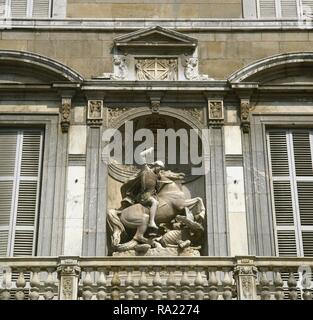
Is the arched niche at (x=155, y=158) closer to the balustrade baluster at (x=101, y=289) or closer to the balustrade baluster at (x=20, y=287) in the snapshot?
the balustrade baluster at (x=101, y=289)

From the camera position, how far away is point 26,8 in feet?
62.7

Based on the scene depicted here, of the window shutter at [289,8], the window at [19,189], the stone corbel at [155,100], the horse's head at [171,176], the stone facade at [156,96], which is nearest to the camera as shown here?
the stone facade at [156,96]

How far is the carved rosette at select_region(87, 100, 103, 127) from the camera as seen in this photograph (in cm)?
1741

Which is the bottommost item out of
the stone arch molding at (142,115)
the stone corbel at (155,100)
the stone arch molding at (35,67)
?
the stone arch molding at (142,115)

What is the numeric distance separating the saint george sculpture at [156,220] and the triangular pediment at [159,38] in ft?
9.37

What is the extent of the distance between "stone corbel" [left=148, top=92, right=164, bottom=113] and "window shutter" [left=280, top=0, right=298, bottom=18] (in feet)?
11.7

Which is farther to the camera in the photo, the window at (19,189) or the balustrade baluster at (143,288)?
the window at (19,189)

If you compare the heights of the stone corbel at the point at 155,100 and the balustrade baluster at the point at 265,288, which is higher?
the stone corbel at the point at 155,100

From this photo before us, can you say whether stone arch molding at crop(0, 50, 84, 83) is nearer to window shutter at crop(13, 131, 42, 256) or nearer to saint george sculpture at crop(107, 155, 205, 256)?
window shutter at crop(13, 131, 42, 256)

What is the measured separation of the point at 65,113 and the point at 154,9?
331 cm

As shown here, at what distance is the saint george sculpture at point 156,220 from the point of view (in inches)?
634

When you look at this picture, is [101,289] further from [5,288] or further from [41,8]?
[41,8]

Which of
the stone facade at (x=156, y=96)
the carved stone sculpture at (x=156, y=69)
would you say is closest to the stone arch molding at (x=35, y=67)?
the stone facade at (x=156, y=96)
